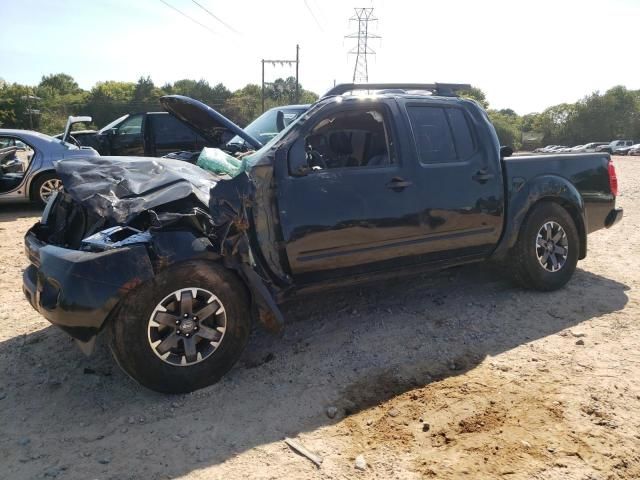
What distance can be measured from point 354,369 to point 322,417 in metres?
0.60

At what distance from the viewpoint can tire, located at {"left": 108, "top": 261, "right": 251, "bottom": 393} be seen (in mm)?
3049

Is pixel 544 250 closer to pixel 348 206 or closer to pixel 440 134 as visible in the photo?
pixel 440 134

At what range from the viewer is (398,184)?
156 inches

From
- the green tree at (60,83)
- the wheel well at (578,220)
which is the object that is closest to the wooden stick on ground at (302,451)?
the wheel well at (578,220)

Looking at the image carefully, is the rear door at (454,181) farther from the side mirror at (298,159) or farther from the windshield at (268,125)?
the windshield at (268,125)

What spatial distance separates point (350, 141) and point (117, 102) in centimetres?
6704

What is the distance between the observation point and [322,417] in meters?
3.03

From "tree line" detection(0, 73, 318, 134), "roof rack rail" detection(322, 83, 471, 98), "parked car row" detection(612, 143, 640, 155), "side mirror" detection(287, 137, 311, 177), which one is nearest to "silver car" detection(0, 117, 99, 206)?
"roof rack rail" detection(322, 83, 471, 98)

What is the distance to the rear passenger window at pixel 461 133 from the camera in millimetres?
4389

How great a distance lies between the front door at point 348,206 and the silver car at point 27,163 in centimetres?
634

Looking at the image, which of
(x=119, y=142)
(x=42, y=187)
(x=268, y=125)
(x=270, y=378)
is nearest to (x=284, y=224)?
(x=270, y=378)

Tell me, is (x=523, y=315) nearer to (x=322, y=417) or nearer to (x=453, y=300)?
(x=453, y=300)

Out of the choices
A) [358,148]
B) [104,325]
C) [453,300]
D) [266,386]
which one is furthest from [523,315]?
[104,325]

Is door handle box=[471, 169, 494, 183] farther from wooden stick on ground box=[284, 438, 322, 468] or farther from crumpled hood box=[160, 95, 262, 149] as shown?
wooden stick on ground box=[284, 438, 322, 468]
